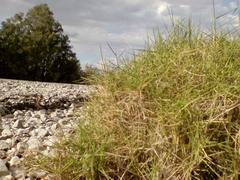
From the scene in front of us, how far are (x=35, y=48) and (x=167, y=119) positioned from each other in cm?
3093

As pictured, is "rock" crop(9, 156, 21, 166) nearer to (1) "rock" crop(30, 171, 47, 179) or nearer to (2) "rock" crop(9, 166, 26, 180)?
(2) "rock" crop(9, 166, 26, 180)

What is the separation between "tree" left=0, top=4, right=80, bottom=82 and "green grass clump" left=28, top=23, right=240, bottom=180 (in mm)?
23696

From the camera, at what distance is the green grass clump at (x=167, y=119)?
2.82 metres

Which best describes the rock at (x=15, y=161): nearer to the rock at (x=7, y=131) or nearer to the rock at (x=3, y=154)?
the rock at (x=3, y=154)

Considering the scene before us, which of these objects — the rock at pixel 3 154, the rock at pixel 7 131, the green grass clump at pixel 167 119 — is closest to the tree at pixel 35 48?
the rock at pixel 7 131

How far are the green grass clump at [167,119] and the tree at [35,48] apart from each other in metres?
23.7

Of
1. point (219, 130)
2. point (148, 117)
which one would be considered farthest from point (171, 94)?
point (219, 130)

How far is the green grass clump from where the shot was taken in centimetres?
282

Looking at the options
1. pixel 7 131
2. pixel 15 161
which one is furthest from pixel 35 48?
pixel 15 161

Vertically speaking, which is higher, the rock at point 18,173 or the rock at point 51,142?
the rock at point 51,142

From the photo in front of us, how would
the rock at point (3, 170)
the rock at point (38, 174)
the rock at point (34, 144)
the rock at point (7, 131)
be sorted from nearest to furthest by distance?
the rock at point (38, 174) < the rock at point (3, 170) < the rock at point (34, 144) < the rock at point (7, 131)

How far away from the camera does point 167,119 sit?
2.91m

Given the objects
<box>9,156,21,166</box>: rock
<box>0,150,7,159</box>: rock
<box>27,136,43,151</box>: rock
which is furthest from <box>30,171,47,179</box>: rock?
<box>0,150,7,159</box>: rock

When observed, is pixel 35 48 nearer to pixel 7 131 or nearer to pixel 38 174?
pixel 7 131
